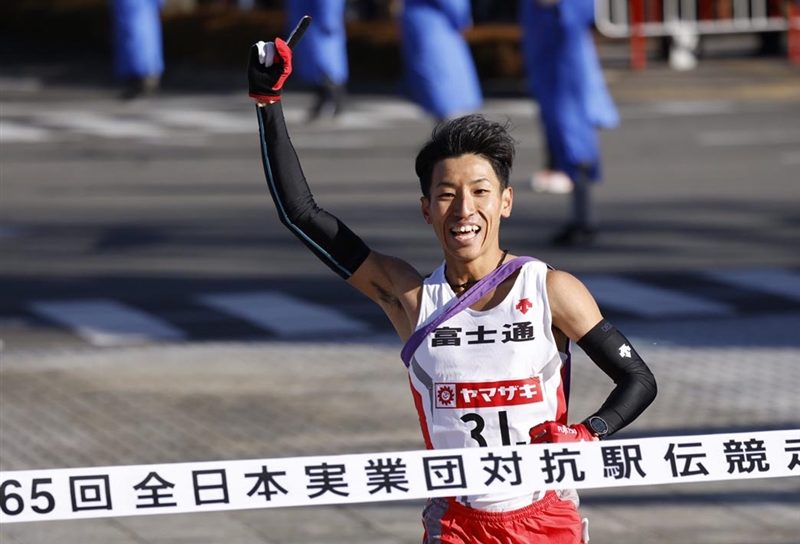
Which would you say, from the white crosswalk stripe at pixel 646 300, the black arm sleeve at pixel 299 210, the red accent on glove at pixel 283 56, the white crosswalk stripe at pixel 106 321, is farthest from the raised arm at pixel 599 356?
the white crosswalk stripe at pixel 646 300

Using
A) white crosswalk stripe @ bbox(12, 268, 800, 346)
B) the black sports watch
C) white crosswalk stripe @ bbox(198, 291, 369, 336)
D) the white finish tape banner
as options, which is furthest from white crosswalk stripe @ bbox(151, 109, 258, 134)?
the black sports watch

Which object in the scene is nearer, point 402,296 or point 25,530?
→ point 402,296

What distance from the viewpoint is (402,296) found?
440 cm

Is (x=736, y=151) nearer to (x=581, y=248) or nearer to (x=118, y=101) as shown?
(x=581, y=248)

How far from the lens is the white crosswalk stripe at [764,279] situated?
12422 millimetres

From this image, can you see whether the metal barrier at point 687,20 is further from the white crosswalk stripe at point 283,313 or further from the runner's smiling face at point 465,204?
the runner's smiling face at point 465,204

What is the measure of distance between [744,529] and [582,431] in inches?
125

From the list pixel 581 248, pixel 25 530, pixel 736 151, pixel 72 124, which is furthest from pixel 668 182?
pixel 25 530

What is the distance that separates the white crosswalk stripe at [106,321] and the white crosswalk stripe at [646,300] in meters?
2.99

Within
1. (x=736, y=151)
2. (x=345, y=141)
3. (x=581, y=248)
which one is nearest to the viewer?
(x=581, y=248)

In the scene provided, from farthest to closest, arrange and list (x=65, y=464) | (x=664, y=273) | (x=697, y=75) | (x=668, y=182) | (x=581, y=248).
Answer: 1. (x=697, y=75)
2. (x=668, y=182)
3. (x=581, y=248)
4. (x=664, y=273)
5. (x=65, y=464)

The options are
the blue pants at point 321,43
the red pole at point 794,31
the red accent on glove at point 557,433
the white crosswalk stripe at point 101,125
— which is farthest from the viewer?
the red pole at point 794,31

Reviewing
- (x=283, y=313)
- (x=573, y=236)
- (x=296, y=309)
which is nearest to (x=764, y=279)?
(x=573, y=236)

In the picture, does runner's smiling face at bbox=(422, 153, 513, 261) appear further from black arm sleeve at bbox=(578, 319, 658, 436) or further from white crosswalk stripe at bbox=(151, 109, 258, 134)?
white crosswalk stripe at bbox=(151, 109, 258, 134)
